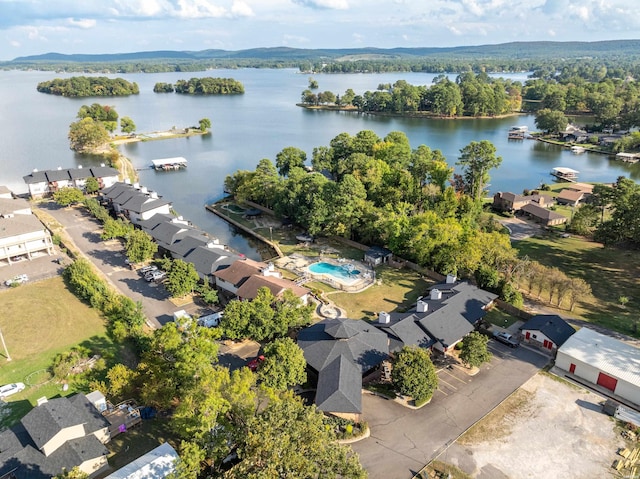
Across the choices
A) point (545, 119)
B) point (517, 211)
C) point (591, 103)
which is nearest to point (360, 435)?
point (517, 211)

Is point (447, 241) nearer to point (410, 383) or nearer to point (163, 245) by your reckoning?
point (410, 383)

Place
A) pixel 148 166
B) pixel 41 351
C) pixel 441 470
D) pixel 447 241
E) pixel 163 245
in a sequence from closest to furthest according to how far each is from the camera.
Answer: pixel 441 470, pixel 41 351, pixel 447 241, pixel 163 245, pixel 148 166

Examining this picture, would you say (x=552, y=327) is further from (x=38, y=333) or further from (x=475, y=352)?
(x=38, y=333)

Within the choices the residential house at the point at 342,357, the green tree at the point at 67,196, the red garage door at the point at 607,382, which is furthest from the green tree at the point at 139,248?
the red garage door at the point at 607,382

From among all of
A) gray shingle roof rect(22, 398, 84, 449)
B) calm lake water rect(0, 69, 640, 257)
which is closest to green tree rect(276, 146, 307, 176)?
calm lake water rect(0, 69, 640, 257)

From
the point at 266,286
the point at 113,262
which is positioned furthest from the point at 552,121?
the point at 113,262

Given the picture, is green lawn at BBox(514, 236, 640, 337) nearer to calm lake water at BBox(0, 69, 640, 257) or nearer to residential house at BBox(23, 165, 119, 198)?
calm lake water at BBox(0, 69, 640, 257)

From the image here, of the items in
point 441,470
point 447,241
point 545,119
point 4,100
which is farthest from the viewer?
point 4,100
